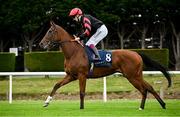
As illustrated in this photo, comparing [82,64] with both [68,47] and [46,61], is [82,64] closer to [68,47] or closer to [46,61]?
[68,47]

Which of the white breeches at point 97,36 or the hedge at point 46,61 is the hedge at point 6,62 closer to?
the hedge at point 46,61

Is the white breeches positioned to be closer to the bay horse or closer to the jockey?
the jockey

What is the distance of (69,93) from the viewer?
20781mm

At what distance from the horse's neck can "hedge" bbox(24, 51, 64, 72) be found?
41.6 feet

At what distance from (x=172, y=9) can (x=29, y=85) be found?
695 inches

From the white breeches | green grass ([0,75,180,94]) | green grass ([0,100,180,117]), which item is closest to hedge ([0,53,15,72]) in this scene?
green grass ([0,75,180,94])

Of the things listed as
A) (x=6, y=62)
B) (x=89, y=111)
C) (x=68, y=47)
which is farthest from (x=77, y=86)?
(x=89, y=111)

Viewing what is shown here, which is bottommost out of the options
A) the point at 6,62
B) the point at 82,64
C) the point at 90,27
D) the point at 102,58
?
the point at 6,62

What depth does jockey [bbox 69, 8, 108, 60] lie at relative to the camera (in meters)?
12.8

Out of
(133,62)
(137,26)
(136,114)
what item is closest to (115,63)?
(133,62)

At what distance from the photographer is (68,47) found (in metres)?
13.3

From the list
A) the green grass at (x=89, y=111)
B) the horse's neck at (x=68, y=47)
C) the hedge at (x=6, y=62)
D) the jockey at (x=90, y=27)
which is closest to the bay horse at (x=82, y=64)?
the horse's neck at (x=68, y=47)

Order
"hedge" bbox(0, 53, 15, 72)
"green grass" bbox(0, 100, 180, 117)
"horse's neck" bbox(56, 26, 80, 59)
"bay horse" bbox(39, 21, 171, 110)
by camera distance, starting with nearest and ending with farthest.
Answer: "green grass" bbox(0, 100, 180, 117)
"bay horse" bbox(39, 21, 171, 110)
"horse's neck" bbox(56, 26, 80, 59)
"hedge" bbox(0, 53, 15, 72)

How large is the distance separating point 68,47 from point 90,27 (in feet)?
2.67
